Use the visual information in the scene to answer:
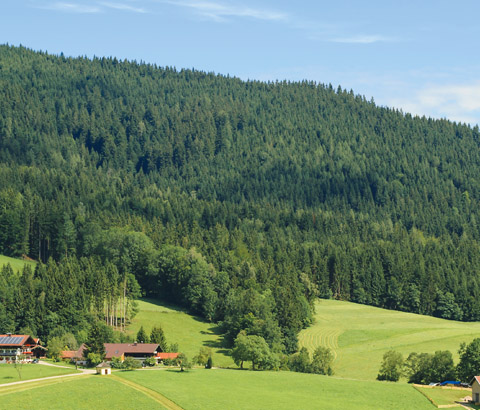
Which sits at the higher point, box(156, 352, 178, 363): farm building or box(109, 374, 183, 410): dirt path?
box(109, 374, 183, 410): dirt path

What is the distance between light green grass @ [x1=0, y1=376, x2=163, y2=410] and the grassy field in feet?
151

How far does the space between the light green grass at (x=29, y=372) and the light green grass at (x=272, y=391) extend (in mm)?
10982

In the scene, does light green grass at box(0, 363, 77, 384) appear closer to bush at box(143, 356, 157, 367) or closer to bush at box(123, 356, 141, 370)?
bush at box(123, 356, 141, 370)

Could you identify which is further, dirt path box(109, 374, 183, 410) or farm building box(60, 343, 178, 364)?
farm building box(60, 343, 178, 364)

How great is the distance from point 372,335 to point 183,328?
4201cm

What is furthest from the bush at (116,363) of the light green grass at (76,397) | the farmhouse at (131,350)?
the light green grass at (76,397)

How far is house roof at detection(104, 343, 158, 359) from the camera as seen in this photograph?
127812mm

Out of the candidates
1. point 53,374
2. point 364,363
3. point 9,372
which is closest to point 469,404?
point 364,363

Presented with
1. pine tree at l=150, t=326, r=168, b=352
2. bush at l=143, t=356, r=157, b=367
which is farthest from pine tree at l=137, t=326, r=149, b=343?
bush at l=143, t=356, r=157, b=367

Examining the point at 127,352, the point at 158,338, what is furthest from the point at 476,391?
the point at 158,338

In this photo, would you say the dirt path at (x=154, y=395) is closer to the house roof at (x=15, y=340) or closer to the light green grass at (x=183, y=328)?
the house roof at (x=15, y=340)

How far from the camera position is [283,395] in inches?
3821

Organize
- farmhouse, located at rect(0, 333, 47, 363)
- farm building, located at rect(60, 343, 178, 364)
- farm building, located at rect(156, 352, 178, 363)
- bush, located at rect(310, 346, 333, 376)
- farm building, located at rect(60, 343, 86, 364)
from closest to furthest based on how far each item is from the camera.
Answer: farm building, located at rect(60, 343, 86, 364) → bush, located at rect(310, 346, 333, 376) → farm building, located at rect(60, 343, 178, 364) → farmhouse, located at rect(0, 333, 47, 363) → farm building, located at rect(156, 352, 178, 363)

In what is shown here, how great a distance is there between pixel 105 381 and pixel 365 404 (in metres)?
34.8
